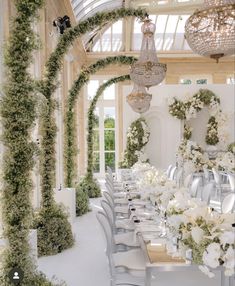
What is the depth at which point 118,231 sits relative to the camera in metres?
6.71

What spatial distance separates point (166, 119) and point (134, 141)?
1892mm

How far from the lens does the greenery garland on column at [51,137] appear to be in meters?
6.74

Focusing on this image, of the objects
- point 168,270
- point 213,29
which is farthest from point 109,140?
point 168,270

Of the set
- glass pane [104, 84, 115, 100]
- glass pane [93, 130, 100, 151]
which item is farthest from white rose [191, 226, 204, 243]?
glass pane [104, 84, 115, 100]

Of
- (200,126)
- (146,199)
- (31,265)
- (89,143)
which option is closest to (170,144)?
(200,126)

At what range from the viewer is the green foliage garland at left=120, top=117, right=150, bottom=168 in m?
16.3

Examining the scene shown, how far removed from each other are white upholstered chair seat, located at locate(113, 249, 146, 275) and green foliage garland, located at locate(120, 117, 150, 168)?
11220mm

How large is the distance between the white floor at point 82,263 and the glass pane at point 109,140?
10.8m

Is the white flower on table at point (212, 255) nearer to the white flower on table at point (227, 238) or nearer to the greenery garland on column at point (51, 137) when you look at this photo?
the white flower on table at point (227, 238)

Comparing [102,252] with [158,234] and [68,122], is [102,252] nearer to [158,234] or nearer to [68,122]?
[158,234]

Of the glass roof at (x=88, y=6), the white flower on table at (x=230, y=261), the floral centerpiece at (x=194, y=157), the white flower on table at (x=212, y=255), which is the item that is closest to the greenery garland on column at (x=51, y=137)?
the white flower on table at (x=212, y=255)

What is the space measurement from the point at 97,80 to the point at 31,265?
15583mm

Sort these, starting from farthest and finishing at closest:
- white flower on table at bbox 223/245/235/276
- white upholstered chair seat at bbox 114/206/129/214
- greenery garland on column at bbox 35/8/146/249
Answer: white upholstered chair seat at bbox 114/206/129/214
greenery garland on column at bbox 35/8/146/249
white flower on table at bbox 223/245/235/276

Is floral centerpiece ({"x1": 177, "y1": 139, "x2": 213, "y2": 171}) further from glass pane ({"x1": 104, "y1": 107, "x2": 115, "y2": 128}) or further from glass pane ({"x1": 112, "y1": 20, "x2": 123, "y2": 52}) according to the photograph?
glass pane ({"x1": 112, "y1": 20, "x2": 123, "y2": 52})
